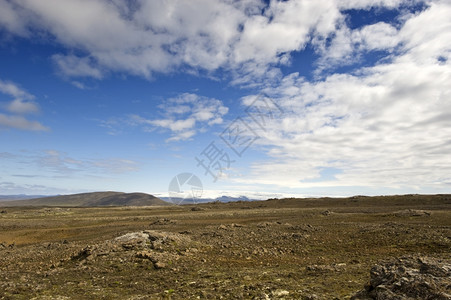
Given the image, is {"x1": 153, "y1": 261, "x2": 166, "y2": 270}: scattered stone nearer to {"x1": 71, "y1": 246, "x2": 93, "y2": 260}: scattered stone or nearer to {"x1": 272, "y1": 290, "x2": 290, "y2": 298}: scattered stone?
{"x1": 71, "y1": 246, "x2": 93, "y2": 260}: scattered stone

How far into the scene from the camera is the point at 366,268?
11.2 meters

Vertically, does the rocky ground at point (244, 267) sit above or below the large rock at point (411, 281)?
below

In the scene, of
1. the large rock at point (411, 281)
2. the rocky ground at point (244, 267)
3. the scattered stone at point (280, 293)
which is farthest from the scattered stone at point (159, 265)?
the large rock at point (411, 281)

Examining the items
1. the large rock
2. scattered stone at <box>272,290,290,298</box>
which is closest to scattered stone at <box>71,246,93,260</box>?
scattered stone at <box>272,290,290,298</box>

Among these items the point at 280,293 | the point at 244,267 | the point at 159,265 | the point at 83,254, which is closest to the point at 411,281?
the point at 280,293

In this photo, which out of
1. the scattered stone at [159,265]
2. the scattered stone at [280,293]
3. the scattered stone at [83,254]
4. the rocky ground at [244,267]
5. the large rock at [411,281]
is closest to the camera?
the large rock at [411,281]

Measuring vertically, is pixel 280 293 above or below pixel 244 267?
above

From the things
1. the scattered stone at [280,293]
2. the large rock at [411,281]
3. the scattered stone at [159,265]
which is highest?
the large rock at [411,281]

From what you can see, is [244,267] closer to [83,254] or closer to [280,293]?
[280,293]

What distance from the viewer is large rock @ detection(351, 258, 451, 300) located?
596 cm

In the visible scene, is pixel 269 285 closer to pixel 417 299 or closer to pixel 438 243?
pixel 417 299

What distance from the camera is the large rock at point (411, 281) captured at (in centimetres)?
596

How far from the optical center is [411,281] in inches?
250

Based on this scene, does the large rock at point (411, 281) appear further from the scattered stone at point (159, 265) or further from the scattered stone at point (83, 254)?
the scattered stone at point (83, 254)
